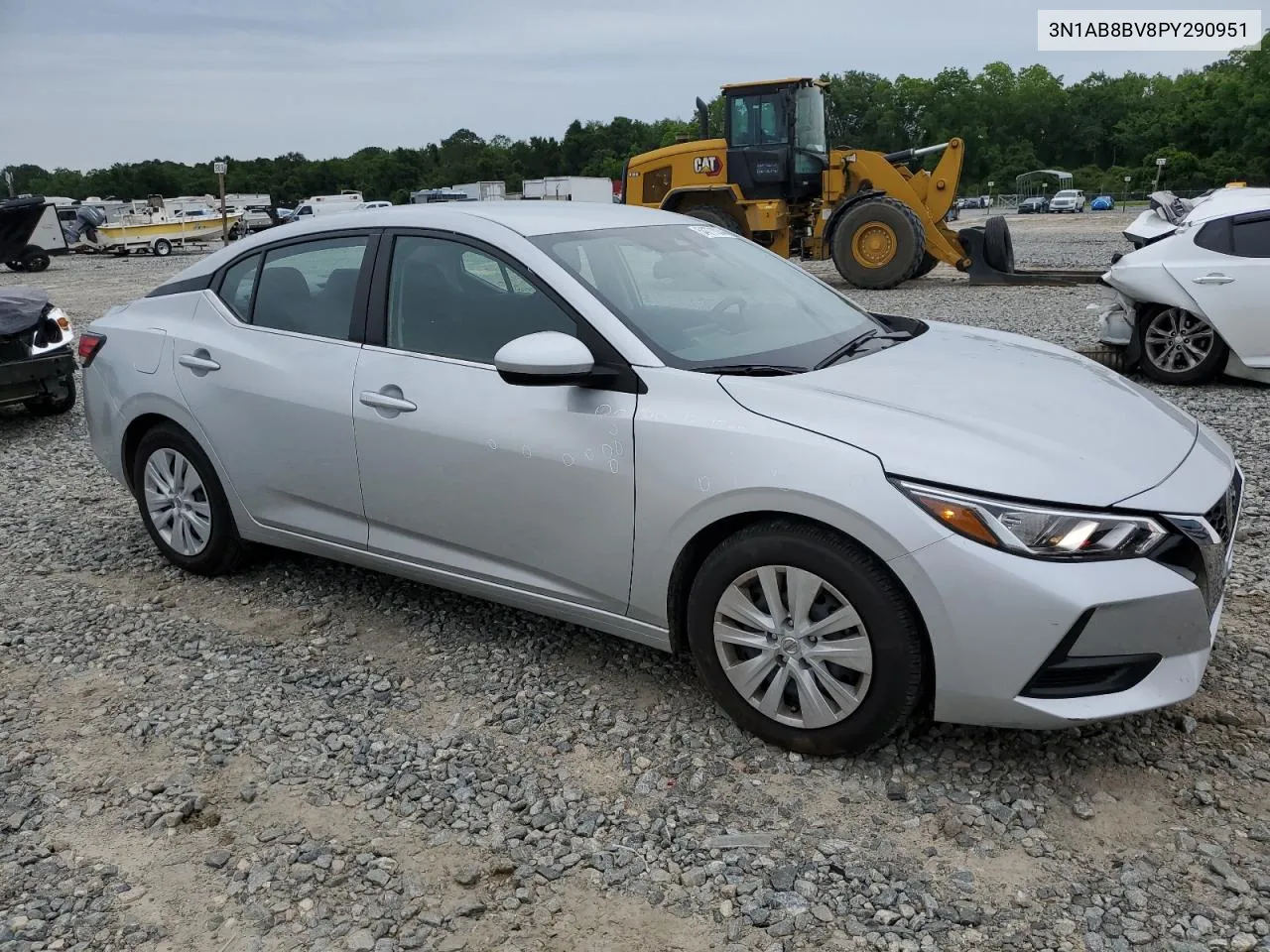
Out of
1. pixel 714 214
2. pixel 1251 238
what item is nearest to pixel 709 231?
pixel 1251 238

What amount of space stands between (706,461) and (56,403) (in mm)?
7520

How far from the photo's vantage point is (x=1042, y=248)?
24.7 metres

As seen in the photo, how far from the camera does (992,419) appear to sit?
2979 millimetres

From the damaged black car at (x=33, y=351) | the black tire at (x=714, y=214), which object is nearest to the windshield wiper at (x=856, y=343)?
the damaged black car at (x=33, y=351)

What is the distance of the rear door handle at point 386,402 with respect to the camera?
372 centimetres

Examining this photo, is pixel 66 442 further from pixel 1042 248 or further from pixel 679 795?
pixel 1042 248

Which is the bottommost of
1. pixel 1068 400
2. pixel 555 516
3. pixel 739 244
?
pixel 555 516

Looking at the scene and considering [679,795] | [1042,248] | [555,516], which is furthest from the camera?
[1042,248]

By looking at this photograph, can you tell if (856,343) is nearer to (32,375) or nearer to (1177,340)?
(1177,340)

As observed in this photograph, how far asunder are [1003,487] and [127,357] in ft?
12.5

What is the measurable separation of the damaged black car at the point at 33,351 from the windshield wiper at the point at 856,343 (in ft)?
22.2

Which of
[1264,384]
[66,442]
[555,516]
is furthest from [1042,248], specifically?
[555,516]

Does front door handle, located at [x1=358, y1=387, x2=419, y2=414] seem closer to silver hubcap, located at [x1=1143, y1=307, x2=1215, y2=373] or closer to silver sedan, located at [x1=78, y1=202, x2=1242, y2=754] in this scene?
silver sedan, located at [x1=78, y1=202, x2=1242, y2=754]

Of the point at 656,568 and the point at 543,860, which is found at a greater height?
the point at 656,568
